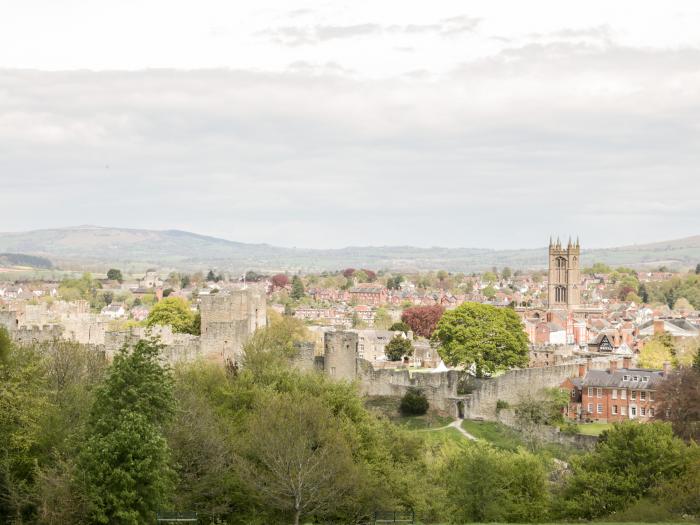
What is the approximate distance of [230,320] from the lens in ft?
167

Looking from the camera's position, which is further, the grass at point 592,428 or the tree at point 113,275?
the tree at point 113,275

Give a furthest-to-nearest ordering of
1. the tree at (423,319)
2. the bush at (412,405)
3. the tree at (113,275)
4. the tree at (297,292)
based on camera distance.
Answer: the tree at (113,275) < the tree at (297,292) < the tree at (423,319) < the bush at (412,405)

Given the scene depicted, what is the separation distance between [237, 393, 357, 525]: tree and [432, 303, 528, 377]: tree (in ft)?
113

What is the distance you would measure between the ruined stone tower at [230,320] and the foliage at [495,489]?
14777 millimetres

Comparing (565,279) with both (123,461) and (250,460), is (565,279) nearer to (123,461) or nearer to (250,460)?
(250,460)

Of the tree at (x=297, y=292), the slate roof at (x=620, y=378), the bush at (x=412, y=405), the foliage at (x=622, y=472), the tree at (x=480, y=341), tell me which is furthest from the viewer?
the tree at (x=297, y=292)

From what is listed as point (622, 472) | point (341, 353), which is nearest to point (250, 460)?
point (622, 472)

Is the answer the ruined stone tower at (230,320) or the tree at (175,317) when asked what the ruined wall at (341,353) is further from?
the tree at (175,317)

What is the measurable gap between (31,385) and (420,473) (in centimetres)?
1198

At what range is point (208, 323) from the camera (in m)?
49.7

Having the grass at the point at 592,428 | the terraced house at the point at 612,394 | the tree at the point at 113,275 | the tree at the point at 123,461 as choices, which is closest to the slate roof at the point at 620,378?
the terraced house at the point at 612,394

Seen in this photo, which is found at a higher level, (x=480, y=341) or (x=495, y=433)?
(x=480, y=341)

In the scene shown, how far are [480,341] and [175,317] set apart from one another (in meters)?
19.5

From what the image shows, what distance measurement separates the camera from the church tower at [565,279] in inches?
5043
